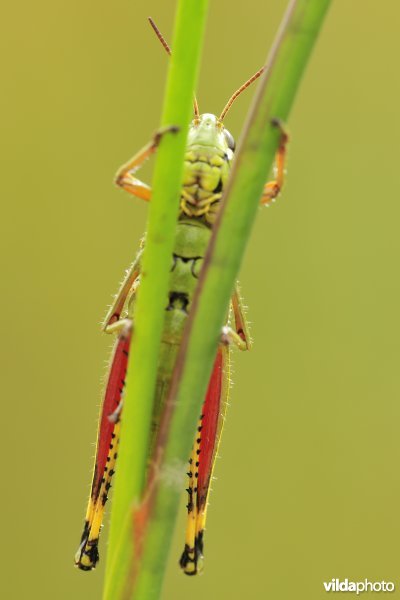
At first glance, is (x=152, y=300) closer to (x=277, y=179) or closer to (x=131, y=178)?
(x=277, y=179)

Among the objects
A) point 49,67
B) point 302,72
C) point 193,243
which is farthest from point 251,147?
point 49,67

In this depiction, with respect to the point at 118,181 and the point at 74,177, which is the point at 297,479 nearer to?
the point at 74,177

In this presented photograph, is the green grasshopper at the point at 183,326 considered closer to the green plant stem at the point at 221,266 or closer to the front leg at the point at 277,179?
the front leg at the point at 277,179

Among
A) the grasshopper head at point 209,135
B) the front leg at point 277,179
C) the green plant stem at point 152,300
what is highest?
the grasshopper head at point 209,135

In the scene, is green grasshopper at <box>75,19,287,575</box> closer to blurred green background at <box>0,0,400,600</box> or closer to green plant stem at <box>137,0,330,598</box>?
green plant stem at <box>137,0,330,598</box>

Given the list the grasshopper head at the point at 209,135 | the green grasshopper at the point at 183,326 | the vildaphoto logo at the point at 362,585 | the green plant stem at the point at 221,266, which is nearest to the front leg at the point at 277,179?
the green grasshopper at the point at 183,326
